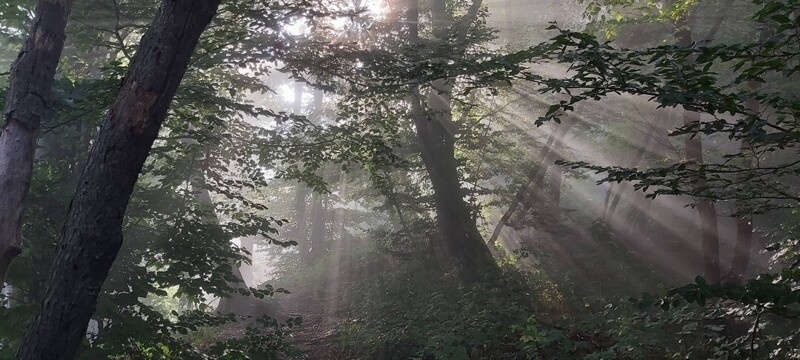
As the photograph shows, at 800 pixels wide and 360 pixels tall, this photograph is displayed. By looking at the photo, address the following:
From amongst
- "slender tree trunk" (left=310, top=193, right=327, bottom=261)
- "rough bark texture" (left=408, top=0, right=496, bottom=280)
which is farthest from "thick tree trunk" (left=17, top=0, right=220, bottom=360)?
"slender tree trunk" (left=310, top=193, right=327, bottom=261)

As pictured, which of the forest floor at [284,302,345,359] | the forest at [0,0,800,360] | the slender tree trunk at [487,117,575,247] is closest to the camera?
the forest at [0,0,800,360]

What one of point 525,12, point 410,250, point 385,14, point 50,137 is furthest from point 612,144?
point 50,137

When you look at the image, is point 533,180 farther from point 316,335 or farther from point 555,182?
point 316,335

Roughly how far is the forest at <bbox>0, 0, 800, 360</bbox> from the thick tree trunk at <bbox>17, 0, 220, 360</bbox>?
0.02m

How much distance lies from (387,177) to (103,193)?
8.10 meters

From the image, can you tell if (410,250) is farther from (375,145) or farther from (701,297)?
(701,297)

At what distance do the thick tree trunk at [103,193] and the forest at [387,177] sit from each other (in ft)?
0.06

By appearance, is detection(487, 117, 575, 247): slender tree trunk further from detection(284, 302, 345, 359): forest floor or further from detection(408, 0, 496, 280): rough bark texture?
detection(284, 302, 345, 359): forest floor

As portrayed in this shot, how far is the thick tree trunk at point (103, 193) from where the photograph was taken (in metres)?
4.21

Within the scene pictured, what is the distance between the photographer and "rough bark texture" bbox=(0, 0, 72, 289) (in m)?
4.98

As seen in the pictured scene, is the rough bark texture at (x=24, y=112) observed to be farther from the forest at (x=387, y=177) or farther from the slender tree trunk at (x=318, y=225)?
the slender tree trunk at (x=318, y=225)

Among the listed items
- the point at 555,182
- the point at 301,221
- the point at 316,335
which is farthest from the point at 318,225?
the point at 316,335

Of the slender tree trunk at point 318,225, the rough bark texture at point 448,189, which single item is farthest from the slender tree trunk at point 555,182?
the slender tree trunk at point 318,225

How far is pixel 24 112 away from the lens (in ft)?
17.3
